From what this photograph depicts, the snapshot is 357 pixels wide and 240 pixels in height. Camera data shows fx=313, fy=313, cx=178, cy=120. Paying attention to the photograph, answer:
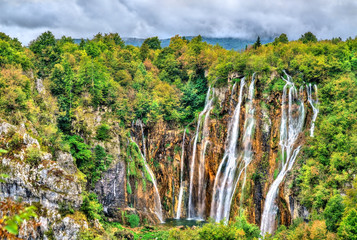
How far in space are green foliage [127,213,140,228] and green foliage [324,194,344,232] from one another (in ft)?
68.9

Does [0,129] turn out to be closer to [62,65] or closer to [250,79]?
[62,65]

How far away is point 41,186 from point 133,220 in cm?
1248

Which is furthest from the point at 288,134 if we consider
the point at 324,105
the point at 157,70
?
the point at 157,70

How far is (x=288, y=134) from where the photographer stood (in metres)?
35.0

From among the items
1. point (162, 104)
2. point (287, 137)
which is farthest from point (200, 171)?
point (287, 137)

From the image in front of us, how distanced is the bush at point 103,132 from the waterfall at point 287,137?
20.4m

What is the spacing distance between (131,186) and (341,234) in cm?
2570

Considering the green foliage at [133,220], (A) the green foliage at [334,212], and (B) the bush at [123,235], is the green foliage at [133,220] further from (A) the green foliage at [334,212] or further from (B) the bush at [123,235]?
(A) the green foliage at [334,212]

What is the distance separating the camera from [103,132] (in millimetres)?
39156

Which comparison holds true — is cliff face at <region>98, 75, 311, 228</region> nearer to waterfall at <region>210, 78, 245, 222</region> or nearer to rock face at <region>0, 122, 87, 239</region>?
waterfall at <region>210, 78, 245, 222</region>

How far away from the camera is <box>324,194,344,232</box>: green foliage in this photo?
2256 cm

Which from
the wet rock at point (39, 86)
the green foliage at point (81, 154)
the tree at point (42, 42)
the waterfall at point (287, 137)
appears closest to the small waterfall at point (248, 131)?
the waterfall at point (287, 137)

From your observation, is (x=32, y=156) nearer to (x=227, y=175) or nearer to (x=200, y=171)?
(x=200, y=171)

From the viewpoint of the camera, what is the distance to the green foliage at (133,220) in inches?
1430
